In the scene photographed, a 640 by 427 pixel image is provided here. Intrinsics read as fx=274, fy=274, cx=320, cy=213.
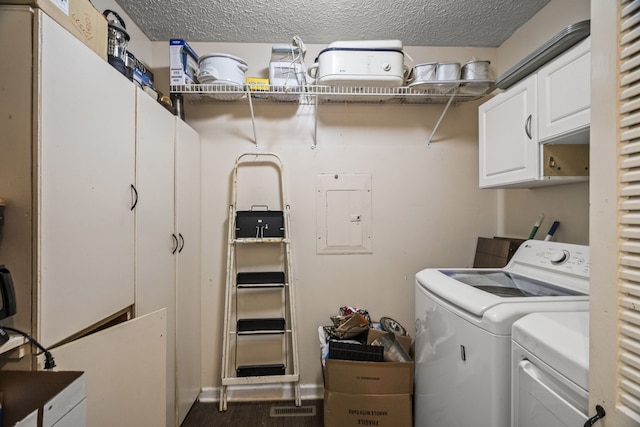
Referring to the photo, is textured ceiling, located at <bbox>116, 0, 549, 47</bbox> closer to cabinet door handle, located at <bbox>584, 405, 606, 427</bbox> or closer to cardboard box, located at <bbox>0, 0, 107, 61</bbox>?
cardboard box, located at <bbox>0, 0, 107, 61</bbox>

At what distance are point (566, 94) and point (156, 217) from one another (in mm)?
1937

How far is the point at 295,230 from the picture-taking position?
200 centimetres

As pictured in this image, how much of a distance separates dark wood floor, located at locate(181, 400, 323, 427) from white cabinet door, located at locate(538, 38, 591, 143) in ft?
6.66

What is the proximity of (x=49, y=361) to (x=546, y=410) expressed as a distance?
1.34 m

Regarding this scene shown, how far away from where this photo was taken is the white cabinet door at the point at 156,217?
127 centimetres

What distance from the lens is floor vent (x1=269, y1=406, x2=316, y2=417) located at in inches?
70.4

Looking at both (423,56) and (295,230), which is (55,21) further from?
(423,56)

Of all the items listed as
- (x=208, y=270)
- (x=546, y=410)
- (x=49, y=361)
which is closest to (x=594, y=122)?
(x=546, y=410)

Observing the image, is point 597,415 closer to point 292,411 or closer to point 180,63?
point 292,411

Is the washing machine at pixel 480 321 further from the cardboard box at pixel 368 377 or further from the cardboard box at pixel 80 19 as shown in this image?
the cardboard box at pixel 80 19

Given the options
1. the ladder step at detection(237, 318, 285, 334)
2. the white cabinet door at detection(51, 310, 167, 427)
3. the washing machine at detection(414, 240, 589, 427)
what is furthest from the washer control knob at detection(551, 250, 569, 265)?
the white cabinet door at detection(51, 310, 167, 427)

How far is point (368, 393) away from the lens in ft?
4.83

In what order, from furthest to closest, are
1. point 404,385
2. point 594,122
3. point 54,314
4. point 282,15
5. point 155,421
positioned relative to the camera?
point 282,15 → point 404,385 → point 155,421 → point 54,314 → point 594,122

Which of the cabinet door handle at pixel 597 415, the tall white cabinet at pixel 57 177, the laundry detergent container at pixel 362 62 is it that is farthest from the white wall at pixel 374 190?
the cabinet door handle at pixel 597 415
